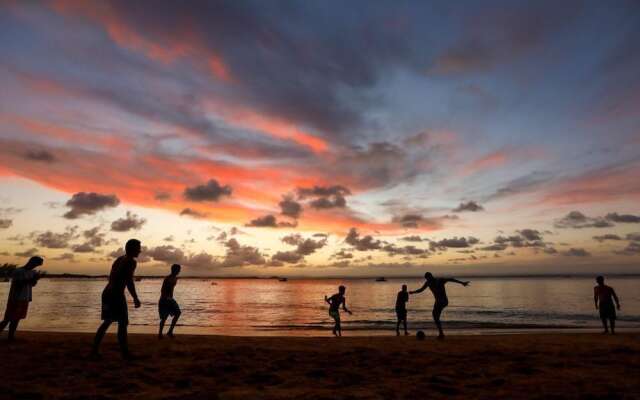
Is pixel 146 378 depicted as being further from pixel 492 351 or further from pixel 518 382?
pixel 492 351

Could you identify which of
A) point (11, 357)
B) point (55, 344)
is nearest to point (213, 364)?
point (11, 357)

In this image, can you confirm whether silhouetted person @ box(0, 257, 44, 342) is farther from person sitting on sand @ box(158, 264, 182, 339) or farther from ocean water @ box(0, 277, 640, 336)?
ocean water @ box(0, 277, 640, 336)

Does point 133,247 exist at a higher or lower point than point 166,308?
higher

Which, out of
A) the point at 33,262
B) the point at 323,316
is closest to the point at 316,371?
the point at 33,262

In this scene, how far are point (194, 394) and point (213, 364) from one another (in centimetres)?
274

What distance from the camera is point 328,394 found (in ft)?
22.7

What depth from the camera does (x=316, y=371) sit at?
8984 mm

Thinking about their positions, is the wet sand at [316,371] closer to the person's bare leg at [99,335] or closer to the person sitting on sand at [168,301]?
the person's bare leg at [99,335]

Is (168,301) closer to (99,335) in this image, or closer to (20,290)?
(20,290)

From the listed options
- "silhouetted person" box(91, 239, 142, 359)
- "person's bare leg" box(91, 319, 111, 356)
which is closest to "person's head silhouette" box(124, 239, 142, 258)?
"silhouetted person" box(91, 239, 142, 359)

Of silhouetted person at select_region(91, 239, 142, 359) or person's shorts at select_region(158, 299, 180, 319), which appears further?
person's shorts at select_region(158, 299, 180, 319)

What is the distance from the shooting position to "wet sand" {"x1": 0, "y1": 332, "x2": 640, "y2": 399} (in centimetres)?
694

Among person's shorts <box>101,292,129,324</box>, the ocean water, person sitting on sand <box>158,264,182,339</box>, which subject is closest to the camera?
person's shorts <box>101,292,129,324</box>

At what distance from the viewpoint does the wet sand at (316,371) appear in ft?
22.8
